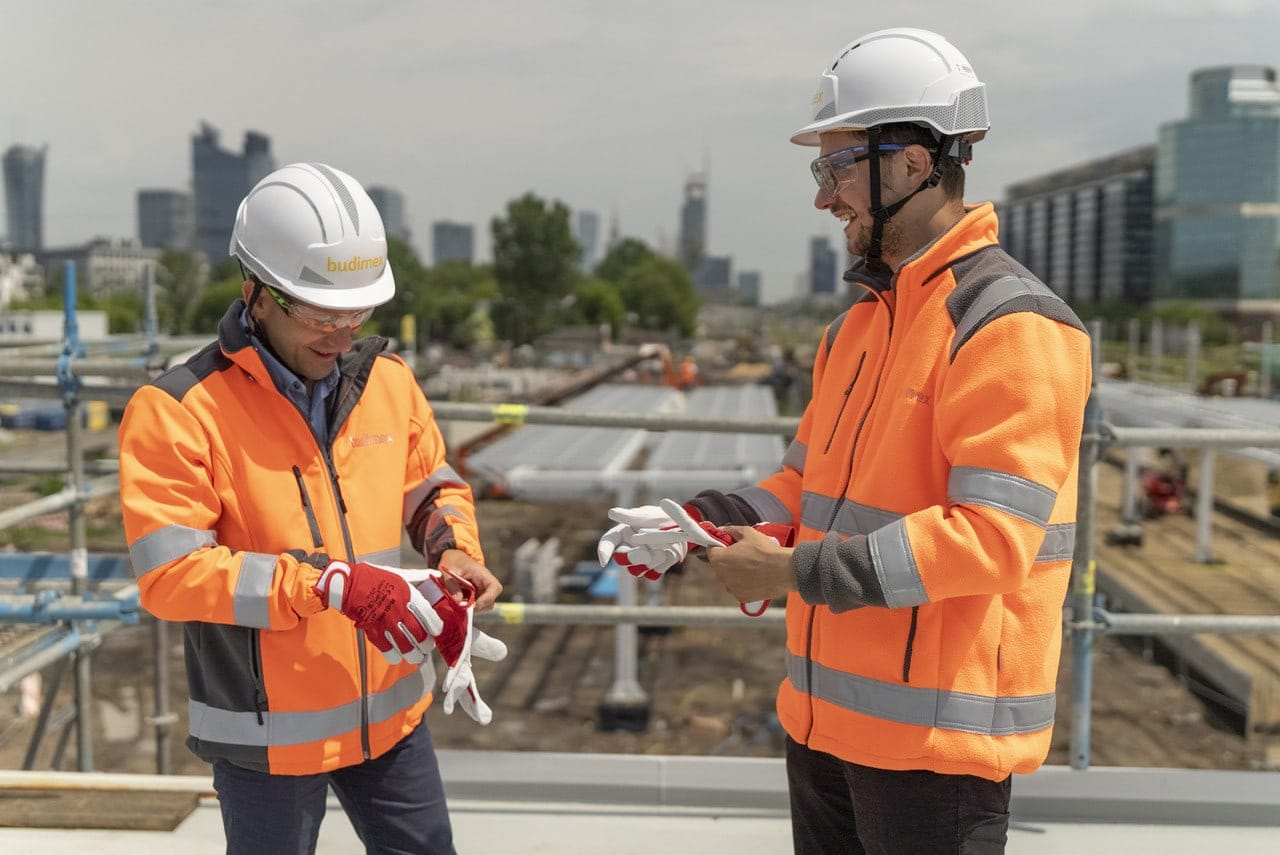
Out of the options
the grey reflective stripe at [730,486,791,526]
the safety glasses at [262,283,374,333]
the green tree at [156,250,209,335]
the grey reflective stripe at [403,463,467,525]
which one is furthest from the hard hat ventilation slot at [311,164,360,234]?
the green tree at [156,250,209,335]

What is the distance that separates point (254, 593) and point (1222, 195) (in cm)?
12310

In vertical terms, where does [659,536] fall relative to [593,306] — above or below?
below

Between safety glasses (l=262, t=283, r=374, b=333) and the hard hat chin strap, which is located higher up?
the hard hat chin strap

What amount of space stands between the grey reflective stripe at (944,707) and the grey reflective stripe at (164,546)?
4.10ft

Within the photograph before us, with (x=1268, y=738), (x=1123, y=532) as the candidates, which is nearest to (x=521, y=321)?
(x=1123, y=532)

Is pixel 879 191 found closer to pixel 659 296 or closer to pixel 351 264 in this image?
pixel 351 264

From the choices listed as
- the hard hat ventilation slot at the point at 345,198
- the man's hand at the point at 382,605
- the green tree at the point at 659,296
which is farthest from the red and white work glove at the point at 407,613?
the green tree at the point at 659,296

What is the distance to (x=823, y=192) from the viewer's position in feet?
7.09

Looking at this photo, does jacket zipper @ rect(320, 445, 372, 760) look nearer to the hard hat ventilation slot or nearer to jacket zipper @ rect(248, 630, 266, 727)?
jacket zipper @ rect(248, 630, 266, 727)

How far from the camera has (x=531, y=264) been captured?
96562mm

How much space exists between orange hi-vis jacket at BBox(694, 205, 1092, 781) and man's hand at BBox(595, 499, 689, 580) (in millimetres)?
A: 271

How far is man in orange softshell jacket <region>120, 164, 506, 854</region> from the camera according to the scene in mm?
2102

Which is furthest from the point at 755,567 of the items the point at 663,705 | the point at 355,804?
the point at 663,705

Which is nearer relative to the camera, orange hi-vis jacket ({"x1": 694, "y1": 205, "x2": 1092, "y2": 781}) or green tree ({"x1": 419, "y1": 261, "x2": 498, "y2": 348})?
orange hi-vis jacket ({"x1": 694, "y1": 205, "x2": 1092, "y2": 781})
